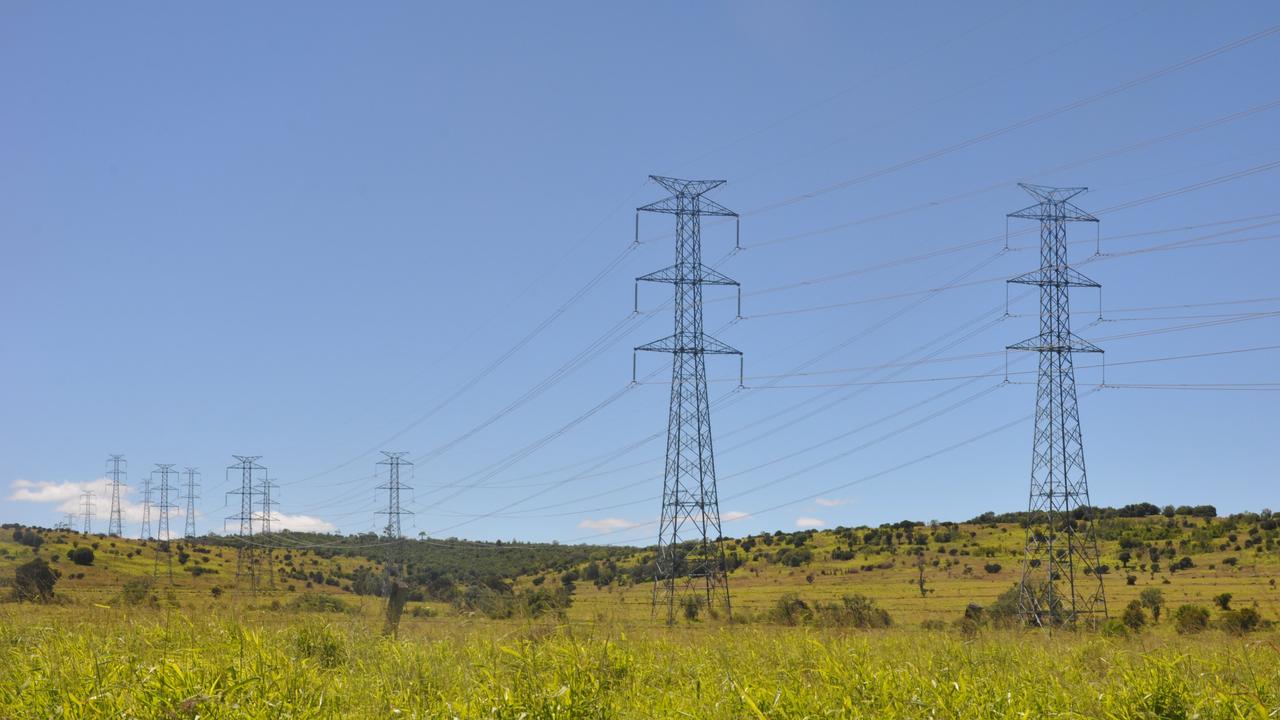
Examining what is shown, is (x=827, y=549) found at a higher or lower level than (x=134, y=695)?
lower

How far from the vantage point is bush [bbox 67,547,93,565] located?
313 ft

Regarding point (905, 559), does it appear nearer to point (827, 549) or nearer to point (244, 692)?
point (827, 549)

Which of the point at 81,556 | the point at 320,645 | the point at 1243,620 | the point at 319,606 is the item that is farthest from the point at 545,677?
the point at 81,556

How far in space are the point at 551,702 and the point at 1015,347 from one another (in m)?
49.2

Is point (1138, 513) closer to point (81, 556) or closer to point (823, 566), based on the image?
point (823, 566)

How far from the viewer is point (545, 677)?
15078 mm

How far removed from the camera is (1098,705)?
1404 cm

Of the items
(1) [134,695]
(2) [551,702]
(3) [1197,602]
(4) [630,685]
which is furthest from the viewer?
(3) [1197,602]

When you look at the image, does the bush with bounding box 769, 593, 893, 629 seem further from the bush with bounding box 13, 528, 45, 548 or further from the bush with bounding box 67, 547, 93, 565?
the bush with bounding box 13, 528, 45, 548

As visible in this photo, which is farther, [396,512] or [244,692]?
[396,512]

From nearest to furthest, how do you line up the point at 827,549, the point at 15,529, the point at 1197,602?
the point at 1197,602, the point at 827,549, the point at 15,529

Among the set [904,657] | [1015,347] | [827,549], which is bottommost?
[827,549]

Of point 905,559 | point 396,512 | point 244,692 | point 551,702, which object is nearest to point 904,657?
point 551,702

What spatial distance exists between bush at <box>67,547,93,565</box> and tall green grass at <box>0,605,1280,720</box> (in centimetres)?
8334
